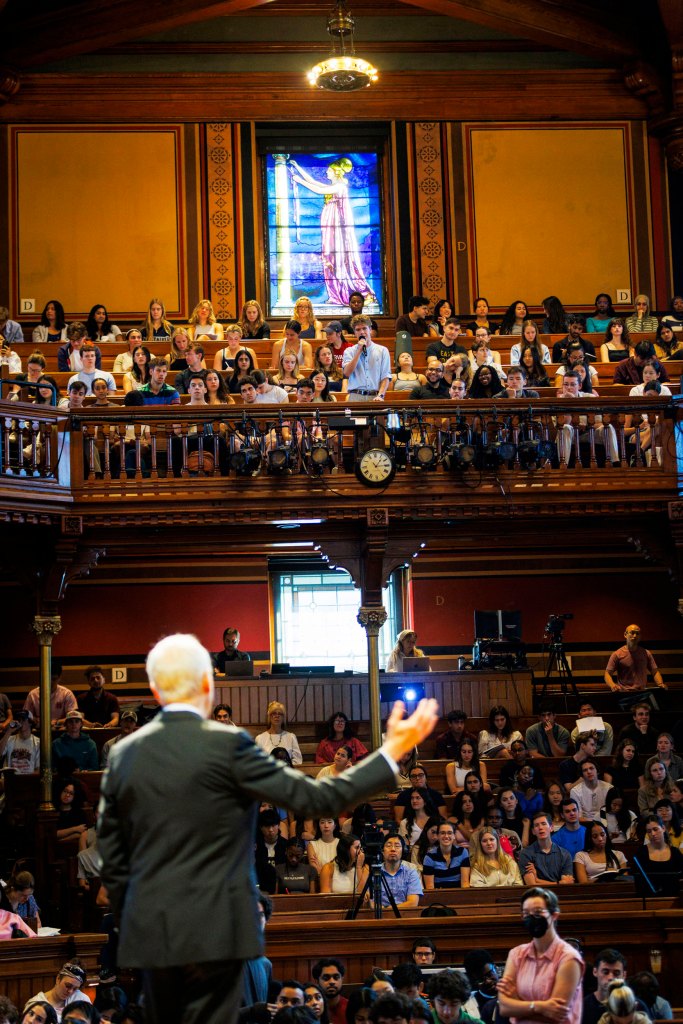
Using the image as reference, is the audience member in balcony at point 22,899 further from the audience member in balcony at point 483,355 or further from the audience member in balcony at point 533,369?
the audience member in balcony at point 533,369

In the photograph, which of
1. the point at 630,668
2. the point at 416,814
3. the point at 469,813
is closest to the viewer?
the point at 469,813

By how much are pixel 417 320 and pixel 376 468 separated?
3354mm

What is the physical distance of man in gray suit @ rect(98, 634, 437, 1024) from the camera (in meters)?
2.73

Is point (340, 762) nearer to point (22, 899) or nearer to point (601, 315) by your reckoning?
point (22, 899)

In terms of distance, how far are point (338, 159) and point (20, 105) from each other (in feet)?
10.6

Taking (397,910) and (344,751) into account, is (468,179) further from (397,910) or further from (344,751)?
(397,910)

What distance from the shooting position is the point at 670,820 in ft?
29.7

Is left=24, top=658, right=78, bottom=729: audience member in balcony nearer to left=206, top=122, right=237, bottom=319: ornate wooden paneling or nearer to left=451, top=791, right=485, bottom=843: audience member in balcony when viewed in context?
left=451, top=791, right=485, bottom=843: audience member in balcony

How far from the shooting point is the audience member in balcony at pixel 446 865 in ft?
29.0

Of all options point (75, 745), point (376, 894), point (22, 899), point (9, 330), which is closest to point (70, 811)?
point (75, 745)

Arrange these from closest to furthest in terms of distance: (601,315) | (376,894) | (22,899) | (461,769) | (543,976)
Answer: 1. (543,976)
2. (376,894)
3. (22,899)
4. (461,769)
5. (601,315)

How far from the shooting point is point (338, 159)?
1511 centimetres

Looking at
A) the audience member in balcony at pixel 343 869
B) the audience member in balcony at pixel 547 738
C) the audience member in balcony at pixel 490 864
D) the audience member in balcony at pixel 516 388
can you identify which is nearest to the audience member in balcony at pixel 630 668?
the audience member in balcony at pixel 547 738

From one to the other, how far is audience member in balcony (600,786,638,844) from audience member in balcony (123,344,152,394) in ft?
14.9
